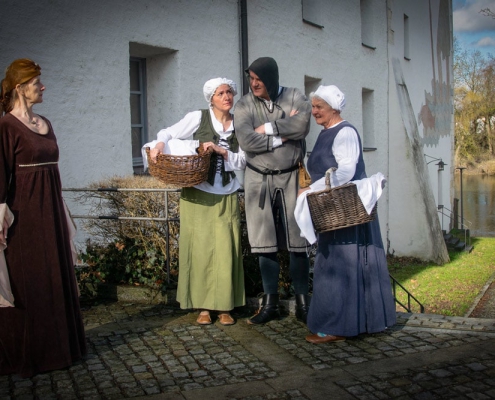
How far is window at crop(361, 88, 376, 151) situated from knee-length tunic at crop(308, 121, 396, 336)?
39.5ft

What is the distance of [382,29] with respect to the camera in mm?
16672

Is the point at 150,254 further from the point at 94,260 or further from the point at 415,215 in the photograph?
the point at 415,215

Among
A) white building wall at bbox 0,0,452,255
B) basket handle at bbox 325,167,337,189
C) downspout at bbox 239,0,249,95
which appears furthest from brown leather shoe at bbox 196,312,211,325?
downspout at bbox 239,0,249,95

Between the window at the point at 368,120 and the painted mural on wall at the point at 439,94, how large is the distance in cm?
425

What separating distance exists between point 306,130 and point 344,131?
400 millimetres

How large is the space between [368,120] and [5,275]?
45.0 ft

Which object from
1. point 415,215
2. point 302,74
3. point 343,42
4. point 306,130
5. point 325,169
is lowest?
point 415,215

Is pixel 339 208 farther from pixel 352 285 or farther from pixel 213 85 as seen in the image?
pixel 213 85

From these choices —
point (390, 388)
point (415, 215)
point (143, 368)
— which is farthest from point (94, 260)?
point (415, 215)

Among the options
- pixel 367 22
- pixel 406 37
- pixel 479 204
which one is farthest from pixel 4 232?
pixel 479 204

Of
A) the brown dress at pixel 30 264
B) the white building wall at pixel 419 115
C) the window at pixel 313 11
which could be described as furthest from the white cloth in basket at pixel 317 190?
the white building wall at pixel 419 115

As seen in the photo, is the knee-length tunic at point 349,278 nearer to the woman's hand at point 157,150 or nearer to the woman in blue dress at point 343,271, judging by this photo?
the woman in blue dress at point 343,271

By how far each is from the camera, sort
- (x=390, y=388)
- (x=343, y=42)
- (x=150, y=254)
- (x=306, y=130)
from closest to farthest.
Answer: (x=390, y=388), (x=306, y=130), (x=150, y=254), (x=343, y=42)

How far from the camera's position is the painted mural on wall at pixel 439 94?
21.1m
